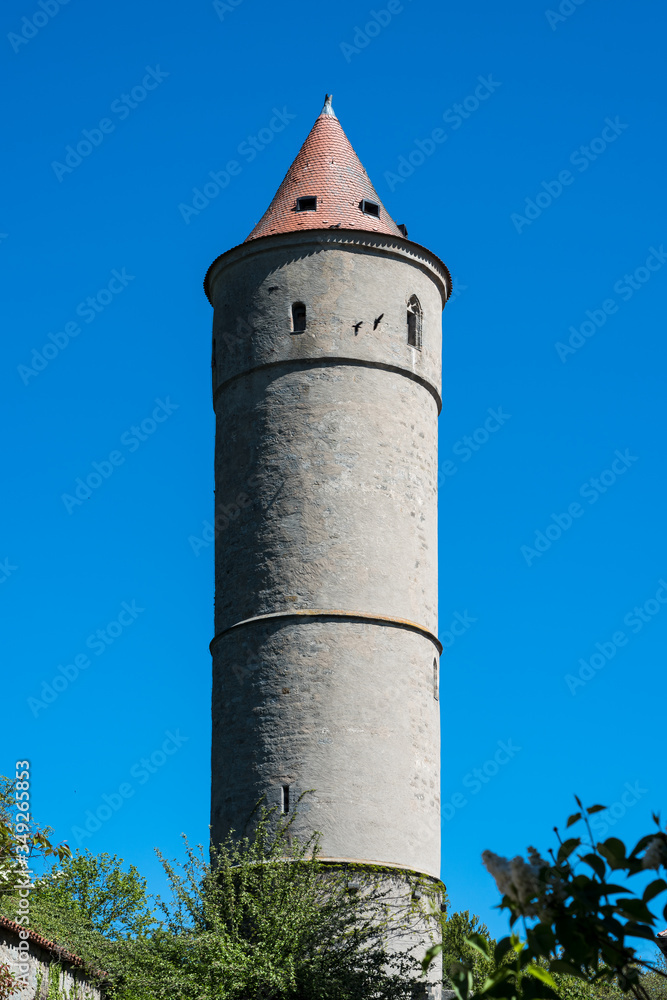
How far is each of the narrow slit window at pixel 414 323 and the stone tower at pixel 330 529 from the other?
4 cm

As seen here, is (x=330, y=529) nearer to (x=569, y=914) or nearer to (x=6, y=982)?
(x=6, y=982)

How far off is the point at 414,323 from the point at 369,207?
248 centimetres

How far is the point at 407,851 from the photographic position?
23.3 meters

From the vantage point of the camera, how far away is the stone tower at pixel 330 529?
76.6 ft

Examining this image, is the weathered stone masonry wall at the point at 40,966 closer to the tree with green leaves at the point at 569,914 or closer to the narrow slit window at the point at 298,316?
the narrow slit window at the point at 298,316

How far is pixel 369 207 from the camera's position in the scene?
2750 cm

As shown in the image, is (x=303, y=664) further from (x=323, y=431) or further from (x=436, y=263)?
(x=436, y=263)

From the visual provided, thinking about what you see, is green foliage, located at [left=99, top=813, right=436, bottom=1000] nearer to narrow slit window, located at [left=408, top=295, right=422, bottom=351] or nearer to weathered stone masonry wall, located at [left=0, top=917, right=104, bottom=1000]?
weathered stone masonry wall, located at [left=0, top=917, right=104, bottom=1000]

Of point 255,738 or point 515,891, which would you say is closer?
point 515,891

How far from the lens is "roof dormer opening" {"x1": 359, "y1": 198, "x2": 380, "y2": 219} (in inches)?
1078

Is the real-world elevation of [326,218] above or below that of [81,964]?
above

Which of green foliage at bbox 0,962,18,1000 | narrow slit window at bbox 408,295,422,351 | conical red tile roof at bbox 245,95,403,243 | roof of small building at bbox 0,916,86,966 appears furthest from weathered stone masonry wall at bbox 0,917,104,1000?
conical red tile roof at bbox 245,95,403,243

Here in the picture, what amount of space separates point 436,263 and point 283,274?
3.08m

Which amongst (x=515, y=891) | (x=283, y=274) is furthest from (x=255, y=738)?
(x=515, y=891)
